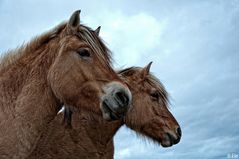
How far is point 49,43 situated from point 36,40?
0.94ft

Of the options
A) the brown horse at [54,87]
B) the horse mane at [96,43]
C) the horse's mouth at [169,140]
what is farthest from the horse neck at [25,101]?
the horse's mouth at [169,140]

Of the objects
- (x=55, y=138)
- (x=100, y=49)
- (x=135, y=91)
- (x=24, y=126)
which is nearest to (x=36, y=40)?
(x=100, y=49)

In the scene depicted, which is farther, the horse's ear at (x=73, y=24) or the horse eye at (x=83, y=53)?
the horse's ear at (x=73, y=24)

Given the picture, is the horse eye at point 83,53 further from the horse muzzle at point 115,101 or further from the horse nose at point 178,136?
the horse nose at point 178,136

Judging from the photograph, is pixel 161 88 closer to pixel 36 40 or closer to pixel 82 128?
pixel 82 128

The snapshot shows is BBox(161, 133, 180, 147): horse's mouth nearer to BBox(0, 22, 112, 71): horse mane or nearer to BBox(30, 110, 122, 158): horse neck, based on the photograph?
BBox(30, 110, 122, 158): horse neck

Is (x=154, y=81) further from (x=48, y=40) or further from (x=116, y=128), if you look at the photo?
(x=48, y=40)

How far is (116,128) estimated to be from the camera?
9602mm

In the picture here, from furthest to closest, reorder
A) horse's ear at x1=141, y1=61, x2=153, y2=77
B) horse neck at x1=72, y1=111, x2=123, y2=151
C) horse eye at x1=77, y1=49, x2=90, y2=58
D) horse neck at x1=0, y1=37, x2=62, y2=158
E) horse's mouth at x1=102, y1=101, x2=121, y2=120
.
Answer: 1. horse's ear at x1=141, y1=61, x2=153, y2=77
2. horse neck at x1=72, y1=111, x2=123, y2=151
3. horse eye at x1=77, y1=49, x2=90, y2=58
4. horse's mouth at x1=102, y1=101, x2=121, y2=120
5. horse neck at x1=0, y1=37, x2=62, y2=158

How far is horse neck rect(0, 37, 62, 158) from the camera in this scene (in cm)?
512

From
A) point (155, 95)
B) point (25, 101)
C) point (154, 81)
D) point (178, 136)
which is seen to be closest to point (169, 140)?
point (178, 136)

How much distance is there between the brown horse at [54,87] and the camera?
17.0 ft

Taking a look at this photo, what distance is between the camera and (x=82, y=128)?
891 centimetres

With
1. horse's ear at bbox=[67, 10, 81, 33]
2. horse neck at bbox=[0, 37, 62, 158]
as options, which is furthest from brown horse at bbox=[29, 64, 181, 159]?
horse's ear at bbox=[67, 10, 81, 33]
